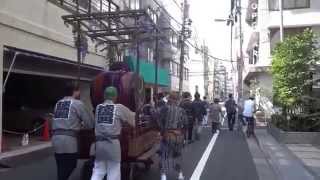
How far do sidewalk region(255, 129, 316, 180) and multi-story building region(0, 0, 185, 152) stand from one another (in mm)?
→ 5441

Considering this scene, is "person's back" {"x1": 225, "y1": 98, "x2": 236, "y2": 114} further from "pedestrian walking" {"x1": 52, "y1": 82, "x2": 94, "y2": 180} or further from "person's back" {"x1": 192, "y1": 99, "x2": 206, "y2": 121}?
"pedestrian walking" {"x1": 52, "y1": 82, "x2": 94, "y2": 180}

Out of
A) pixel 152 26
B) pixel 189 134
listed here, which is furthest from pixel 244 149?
pixel 152 26

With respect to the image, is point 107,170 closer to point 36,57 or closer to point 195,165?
point 195,165

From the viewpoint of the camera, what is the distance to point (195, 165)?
14.0m

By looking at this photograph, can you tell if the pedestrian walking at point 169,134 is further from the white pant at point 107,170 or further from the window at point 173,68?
the window at point 173,68

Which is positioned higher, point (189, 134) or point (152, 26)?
point (152, 26)

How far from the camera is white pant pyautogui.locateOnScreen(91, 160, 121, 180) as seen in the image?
8828mm

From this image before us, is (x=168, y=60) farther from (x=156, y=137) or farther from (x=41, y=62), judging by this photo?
(x=156, y=137)

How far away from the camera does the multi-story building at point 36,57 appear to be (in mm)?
17359

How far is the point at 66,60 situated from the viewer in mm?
22344

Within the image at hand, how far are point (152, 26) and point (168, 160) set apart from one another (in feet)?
14.5

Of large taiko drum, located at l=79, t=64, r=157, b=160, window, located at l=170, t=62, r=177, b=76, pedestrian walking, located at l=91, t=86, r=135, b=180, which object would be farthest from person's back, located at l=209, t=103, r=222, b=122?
window, located at l=170, t=62, r=177, b=76

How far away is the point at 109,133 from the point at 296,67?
561 inches

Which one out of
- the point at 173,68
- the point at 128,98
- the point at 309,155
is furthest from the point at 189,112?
the point at 173,68
